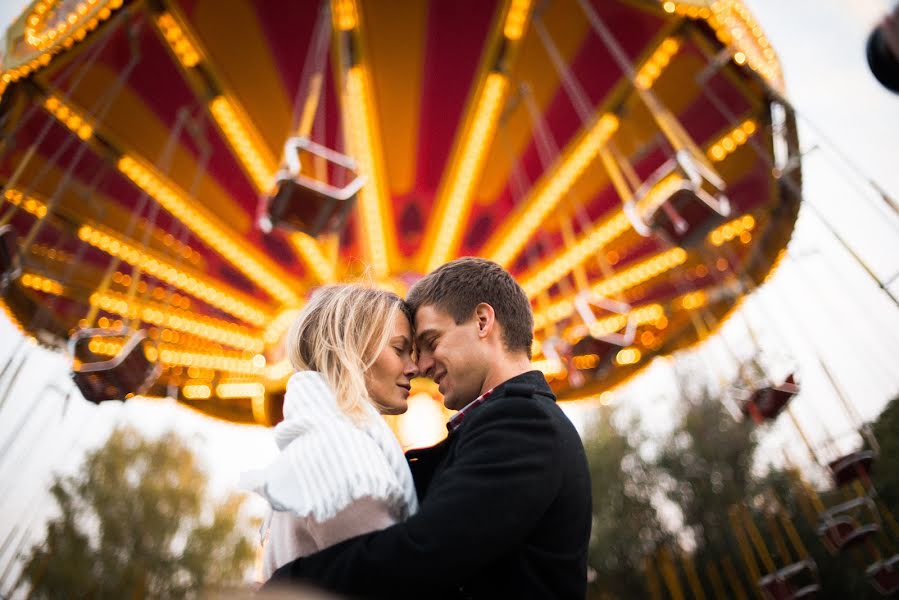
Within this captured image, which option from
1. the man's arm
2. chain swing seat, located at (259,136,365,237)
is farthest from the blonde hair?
chain swing seat, located at (259,136,365,237)

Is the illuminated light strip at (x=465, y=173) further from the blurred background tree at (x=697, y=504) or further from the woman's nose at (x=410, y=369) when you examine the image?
the blurred background tree at (x=697, y=504)

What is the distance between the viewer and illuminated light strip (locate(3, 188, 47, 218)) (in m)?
5.38

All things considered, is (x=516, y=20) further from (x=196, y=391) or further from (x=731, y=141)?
(x=196, y=391)

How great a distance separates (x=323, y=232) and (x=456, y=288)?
2.56 metres

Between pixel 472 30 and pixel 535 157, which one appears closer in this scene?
pixel 472 30

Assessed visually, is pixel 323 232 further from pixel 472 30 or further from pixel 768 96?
pixel 768 96

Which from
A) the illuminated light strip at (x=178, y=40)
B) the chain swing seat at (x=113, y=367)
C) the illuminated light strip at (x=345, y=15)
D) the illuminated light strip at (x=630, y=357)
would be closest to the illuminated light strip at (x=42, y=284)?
the chain swing seat at (x=113, y=367)

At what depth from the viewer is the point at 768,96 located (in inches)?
187

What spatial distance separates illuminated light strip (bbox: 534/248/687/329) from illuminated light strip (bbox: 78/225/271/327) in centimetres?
343

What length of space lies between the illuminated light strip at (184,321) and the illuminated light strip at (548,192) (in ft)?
10.4

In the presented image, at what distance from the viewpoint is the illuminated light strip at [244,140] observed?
16.9 feet

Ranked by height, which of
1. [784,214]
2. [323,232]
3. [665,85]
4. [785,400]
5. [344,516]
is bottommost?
[344,516]

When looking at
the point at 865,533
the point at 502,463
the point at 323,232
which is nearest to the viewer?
the point at 502,463

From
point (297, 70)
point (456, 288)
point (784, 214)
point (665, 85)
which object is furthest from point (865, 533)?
point (297, 70)
